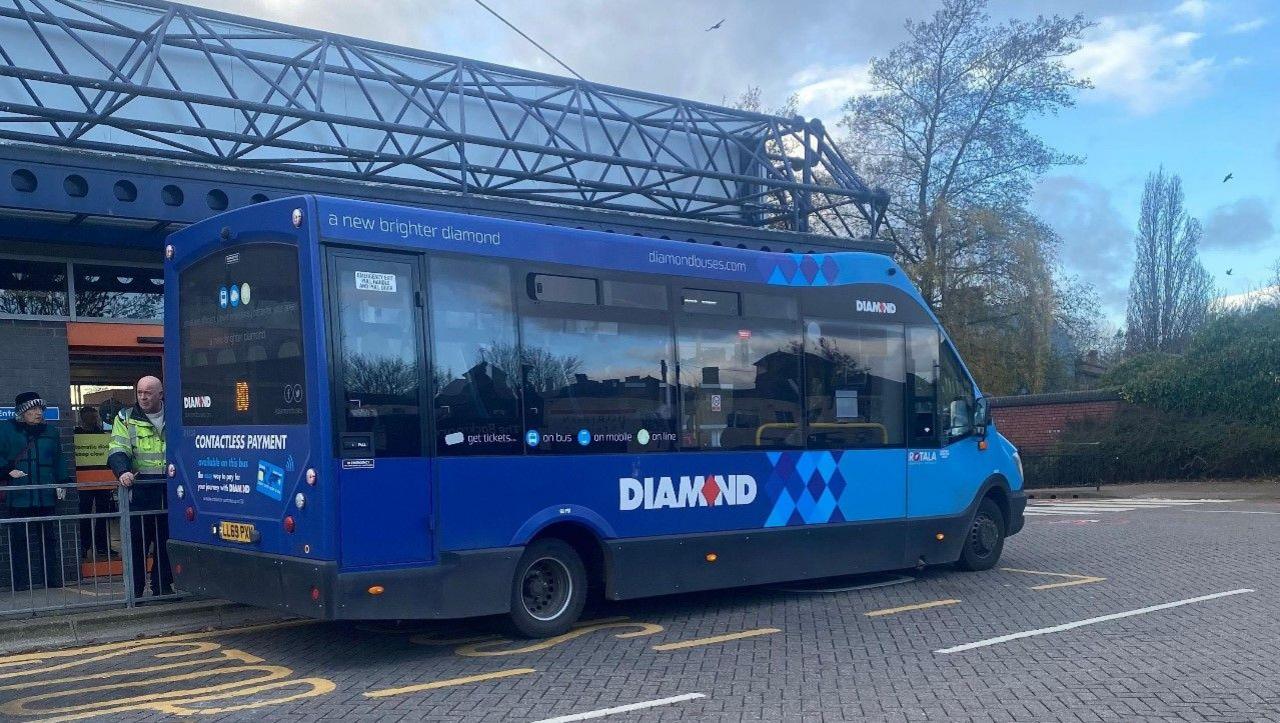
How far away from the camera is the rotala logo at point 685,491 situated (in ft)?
30.0

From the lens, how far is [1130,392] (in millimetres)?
29344

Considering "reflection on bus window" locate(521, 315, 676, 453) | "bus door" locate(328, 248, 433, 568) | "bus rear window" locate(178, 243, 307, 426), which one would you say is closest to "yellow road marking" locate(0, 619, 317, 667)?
"bus rear window" locate(178, 243, 307, 426)

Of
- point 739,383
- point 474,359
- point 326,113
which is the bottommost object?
point 739,383

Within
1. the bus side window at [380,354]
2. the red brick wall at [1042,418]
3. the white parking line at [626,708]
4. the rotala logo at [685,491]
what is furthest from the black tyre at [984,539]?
the red brick wall at [1042,418]

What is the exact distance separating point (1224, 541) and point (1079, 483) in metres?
15.0

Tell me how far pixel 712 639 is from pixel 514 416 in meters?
2.29

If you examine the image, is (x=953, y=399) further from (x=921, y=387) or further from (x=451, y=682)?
(x=451, y=682)

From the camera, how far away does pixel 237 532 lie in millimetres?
8195

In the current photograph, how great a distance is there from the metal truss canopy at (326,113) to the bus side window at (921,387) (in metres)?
4.21

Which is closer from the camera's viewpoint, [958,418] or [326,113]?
[958,418]

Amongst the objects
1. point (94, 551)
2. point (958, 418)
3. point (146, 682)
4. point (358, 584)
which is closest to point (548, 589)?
point (358, 584)

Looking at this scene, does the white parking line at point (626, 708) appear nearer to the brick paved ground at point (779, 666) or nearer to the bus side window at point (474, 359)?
the brick paved ground at point (779, 666)

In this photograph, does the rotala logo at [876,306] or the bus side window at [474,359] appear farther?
the rotala logo at [876,306]

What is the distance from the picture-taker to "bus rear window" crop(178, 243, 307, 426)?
7.75 metres
